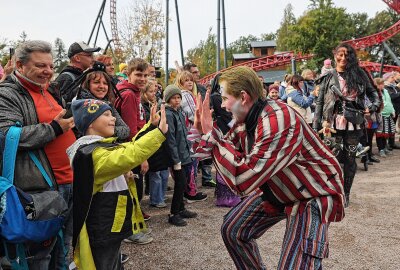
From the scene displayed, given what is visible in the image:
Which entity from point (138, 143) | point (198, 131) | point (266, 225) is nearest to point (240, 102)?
point (198, 131)

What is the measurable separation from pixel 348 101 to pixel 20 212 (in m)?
4.02

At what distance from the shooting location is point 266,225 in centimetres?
244

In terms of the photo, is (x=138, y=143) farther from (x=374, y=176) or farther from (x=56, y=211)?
(x=374, y=176)

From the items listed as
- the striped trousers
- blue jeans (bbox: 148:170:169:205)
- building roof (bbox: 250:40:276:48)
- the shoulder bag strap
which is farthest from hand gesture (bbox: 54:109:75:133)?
building roof (bbox: 250:40:276:48)

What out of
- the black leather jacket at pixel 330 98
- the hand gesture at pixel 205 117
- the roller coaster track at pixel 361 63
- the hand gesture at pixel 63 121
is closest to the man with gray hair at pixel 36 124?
the hand gesture at pixel 63 121

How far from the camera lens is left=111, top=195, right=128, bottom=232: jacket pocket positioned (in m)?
2.32

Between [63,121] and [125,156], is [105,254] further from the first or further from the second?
[63,121]

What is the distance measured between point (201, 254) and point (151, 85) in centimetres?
241

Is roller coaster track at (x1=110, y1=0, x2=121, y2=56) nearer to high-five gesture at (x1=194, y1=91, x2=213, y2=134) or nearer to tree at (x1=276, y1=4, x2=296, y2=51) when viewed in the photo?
high-five gesture at (x1=194, y1=91, x2=213, y2=134)

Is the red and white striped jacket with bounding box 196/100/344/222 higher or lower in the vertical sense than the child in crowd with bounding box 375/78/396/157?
higher

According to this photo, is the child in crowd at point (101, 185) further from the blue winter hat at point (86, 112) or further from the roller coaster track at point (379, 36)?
the roller coaster track at point (379, 36)

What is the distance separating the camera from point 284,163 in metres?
1.92

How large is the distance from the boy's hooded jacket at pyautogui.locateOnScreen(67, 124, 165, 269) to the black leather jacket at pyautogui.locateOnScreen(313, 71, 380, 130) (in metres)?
3.23

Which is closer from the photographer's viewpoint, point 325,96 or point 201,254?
point 201,254
